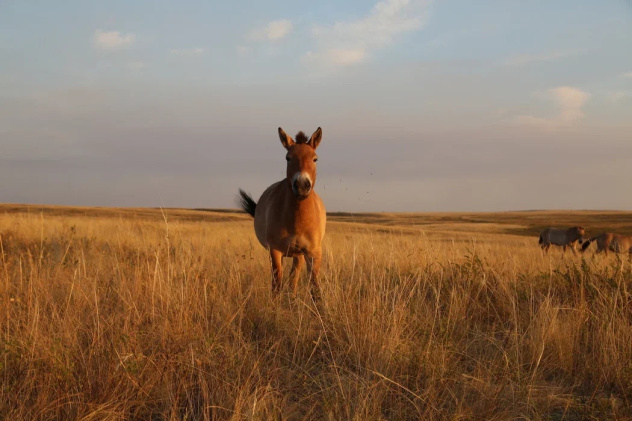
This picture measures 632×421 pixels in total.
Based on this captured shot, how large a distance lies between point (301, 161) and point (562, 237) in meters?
25.1

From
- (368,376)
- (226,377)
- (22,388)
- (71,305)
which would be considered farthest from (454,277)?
(22,388)

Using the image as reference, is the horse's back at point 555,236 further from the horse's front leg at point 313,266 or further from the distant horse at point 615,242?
the horse's front leg at point 313,266

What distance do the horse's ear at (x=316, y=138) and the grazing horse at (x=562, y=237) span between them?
22.7 metres

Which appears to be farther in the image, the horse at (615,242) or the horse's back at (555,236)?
the horse's back at (555,236)

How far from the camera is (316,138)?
641 centimetres

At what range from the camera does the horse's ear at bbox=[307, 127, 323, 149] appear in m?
6.32

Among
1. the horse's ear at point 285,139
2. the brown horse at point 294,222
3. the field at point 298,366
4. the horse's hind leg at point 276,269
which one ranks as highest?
the horse's ear at point 285,139

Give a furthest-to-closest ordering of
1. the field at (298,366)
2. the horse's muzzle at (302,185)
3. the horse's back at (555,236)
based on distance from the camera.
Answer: the horse's back at (555,236)
the horse's muzzle at (302,185)
the field at (298,366)

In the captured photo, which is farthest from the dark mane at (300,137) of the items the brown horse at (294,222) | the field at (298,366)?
the field at (298,366)

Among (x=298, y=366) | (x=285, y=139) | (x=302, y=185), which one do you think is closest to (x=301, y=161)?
(x=302, y=185)

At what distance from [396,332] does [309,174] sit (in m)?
2.66

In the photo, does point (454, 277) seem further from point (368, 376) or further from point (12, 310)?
point (12, 310)

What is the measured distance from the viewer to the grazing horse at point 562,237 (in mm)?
25578

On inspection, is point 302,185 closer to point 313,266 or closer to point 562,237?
point 313,266
